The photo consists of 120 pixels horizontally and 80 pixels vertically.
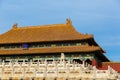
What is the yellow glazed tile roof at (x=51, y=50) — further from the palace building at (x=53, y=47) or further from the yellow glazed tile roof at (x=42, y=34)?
the yellow glazed tile roof at (x=42, y=34)

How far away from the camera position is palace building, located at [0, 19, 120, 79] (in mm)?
50594

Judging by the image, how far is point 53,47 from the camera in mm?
52938

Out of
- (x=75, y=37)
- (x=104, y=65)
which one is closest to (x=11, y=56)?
(x=75, y=37)

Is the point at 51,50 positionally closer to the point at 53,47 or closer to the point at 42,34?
the point at 53,47

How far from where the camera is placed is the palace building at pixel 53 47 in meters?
50.6

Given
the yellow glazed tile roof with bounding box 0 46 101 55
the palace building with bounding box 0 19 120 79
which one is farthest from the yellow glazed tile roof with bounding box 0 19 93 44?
the yellow glazed tile roof with bounding box 0 46 101 55

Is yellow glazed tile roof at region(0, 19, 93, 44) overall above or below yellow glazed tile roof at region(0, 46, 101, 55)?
above

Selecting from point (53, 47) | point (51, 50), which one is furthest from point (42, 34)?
point (51, 50)

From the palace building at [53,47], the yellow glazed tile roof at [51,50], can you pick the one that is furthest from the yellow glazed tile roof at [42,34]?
the yellow glazed tile roof at [51,50]

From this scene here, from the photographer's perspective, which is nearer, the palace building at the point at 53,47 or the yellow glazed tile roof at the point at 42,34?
the palace building at the point at 53,47

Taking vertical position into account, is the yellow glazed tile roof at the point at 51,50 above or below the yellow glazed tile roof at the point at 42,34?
below

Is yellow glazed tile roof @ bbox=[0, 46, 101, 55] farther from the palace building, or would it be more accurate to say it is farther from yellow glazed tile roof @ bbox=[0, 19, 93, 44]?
yellow glazed tile roof @ bbox=[0, 19, 93, 44]

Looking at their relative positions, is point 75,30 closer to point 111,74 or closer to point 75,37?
point 75,37

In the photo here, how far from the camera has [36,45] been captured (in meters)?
54.3
